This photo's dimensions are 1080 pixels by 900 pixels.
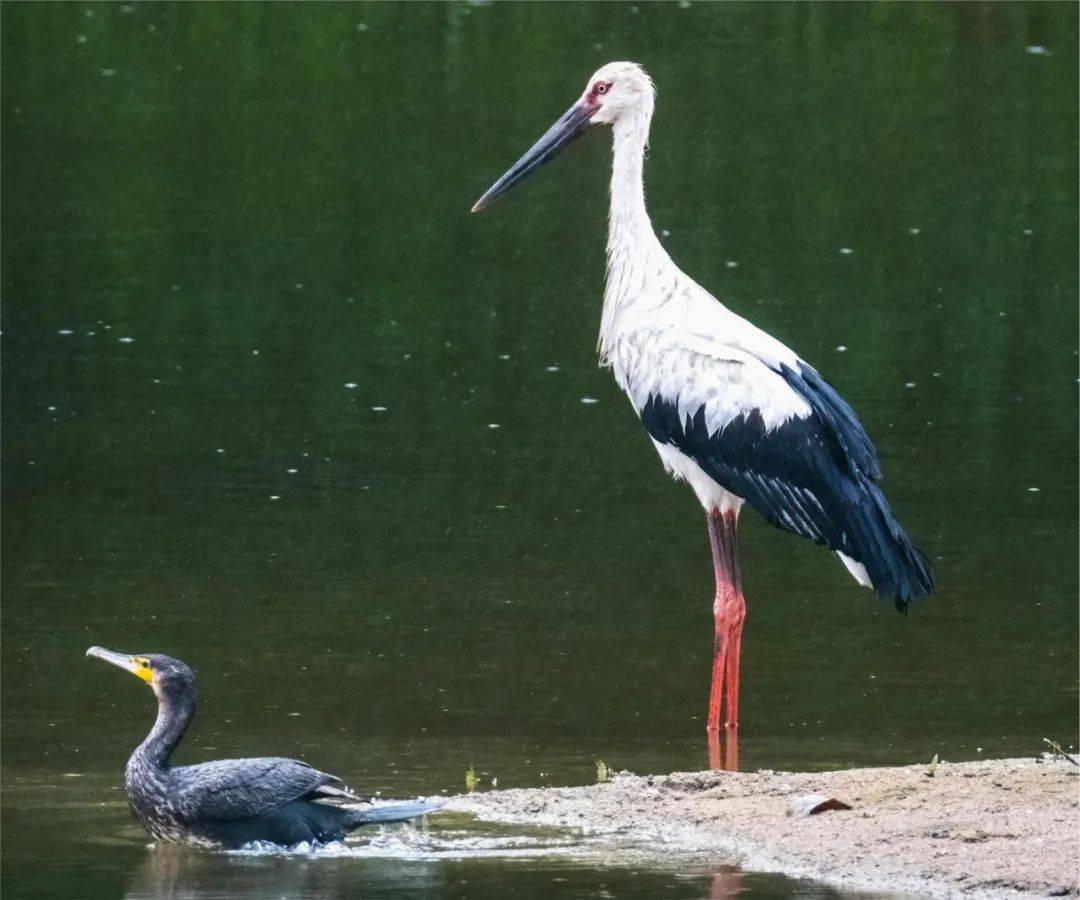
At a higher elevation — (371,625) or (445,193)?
(445,193)

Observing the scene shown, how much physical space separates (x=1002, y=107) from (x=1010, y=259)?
23.7 ft

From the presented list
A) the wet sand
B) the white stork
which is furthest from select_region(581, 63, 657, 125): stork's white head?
the wet sand

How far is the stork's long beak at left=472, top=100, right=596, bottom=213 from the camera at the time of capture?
11.2m

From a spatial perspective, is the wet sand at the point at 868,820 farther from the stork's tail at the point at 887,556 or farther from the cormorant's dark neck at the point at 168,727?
the stork's tail at the point at 887,556

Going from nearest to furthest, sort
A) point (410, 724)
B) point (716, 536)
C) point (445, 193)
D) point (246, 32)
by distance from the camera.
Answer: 1. point (410, 724)
2. point (716, 536)
3. point (445, 193)
4. point (246, 32)

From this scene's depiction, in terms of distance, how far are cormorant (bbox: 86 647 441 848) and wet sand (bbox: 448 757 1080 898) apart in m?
0.42

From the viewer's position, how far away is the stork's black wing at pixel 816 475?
9.71m

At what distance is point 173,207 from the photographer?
20.7 metres

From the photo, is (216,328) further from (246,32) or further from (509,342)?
(246,32)

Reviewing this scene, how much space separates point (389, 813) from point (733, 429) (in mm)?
2758

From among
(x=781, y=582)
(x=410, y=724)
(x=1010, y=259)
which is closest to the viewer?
(x=410, y=724)

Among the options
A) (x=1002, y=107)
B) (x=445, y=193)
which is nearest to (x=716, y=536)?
(x=445, y=193)

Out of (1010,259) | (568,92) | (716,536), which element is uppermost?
(568,92)

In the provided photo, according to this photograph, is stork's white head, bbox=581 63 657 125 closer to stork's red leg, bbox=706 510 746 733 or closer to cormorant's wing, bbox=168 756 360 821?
stork's red leg, bbox=706 510 746 733
